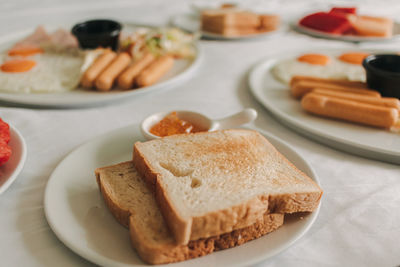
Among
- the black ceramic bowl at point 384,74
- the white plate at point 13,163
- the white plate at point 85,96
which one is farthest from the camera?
the white plate at point 85,96

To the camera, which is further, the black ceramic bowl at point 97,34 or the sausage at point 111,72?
the black ceramic bowl at point 97,34

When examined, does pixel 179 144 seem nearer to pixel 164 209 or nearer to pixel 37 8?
pixel 164 209

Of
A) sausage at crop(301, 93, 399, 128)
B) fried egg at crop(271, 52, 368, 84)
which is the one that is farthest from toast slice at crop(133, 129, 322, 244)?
fried egg at crop(271, 52, 368, 84)

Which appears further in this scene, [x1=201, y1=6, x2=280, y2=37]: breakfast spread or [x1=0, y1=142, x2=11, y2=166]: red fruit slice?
[x1=201, y1=6, x2=280, y2=37]: breakfast spread

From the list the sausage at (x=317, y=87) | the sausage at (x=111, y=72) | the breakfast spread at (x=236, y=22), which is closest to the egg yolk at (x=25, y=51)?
the sausage at (x=111, y=72)

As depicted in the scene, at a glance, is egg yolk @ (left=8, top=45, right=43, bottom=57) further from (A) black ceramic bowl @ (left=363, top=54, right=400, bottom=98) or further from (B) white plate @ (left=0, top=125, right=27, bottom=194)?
(A) black ceramic bowl @ (left=363, top=54, right=400, bottom=98)

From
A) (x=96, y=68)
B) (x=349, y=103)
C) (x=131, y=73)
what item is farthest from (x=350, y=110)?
(x=96, y=68)

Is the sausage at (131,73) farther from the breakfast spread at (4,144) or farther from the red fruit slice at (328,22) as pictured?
the red fruit slice at (328,22)
